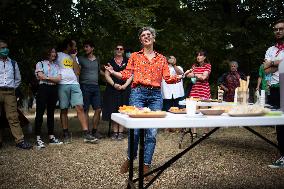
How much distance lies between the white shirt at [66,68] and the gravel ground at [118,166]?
4.74ft

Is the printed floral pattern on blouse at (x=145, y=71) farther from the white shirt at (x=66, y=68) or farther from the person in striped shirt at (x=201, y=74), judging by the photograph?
the white shirt at (x=66, y=68)

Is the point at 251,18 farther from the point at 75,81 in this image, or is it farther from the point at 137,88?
the point at 137,88

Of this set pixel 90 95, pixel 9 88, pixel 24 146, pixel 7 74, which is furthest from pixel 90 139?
pixel 7 74

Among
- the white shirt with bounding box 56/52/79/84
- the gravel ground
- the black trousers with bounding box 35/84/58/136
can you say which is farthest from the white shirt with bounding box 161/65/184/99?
the black trousers with bounding box 35/84/58/136

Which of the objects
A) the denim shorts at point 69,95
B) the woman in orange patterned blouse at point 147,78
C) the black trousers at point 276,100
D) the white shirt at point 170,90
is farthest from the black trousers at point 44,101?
the black trousers at point 276,100

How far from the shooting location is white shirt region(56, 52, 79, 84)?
27.6 ft

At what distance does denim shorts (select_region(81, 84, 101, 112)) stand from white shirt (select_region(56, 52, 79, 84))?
375mm

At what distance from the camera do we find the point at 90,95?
900 centimetres

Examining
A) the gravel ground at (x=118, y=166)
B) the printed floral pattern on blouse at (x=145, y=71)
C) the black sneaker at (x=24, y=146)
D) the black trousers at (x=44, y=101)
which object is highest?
the printed floral pattern on blouse at (x=145, y=71)

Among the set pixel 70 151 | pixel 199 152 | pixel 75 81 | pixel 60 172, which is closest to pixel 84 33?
pixel 75 81

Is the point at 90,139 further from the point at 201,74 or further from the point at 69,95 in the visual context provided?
the point at 201,74

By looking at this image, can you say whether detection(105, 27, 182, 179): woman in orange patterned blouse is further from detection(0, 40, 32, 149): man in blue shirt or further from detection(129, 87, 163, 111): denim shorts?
detection(0, 40, 32, 149): man in blue shirt

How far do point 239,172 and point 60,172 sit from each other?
2.66 m

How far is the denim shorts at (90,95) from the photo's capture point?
886cm
